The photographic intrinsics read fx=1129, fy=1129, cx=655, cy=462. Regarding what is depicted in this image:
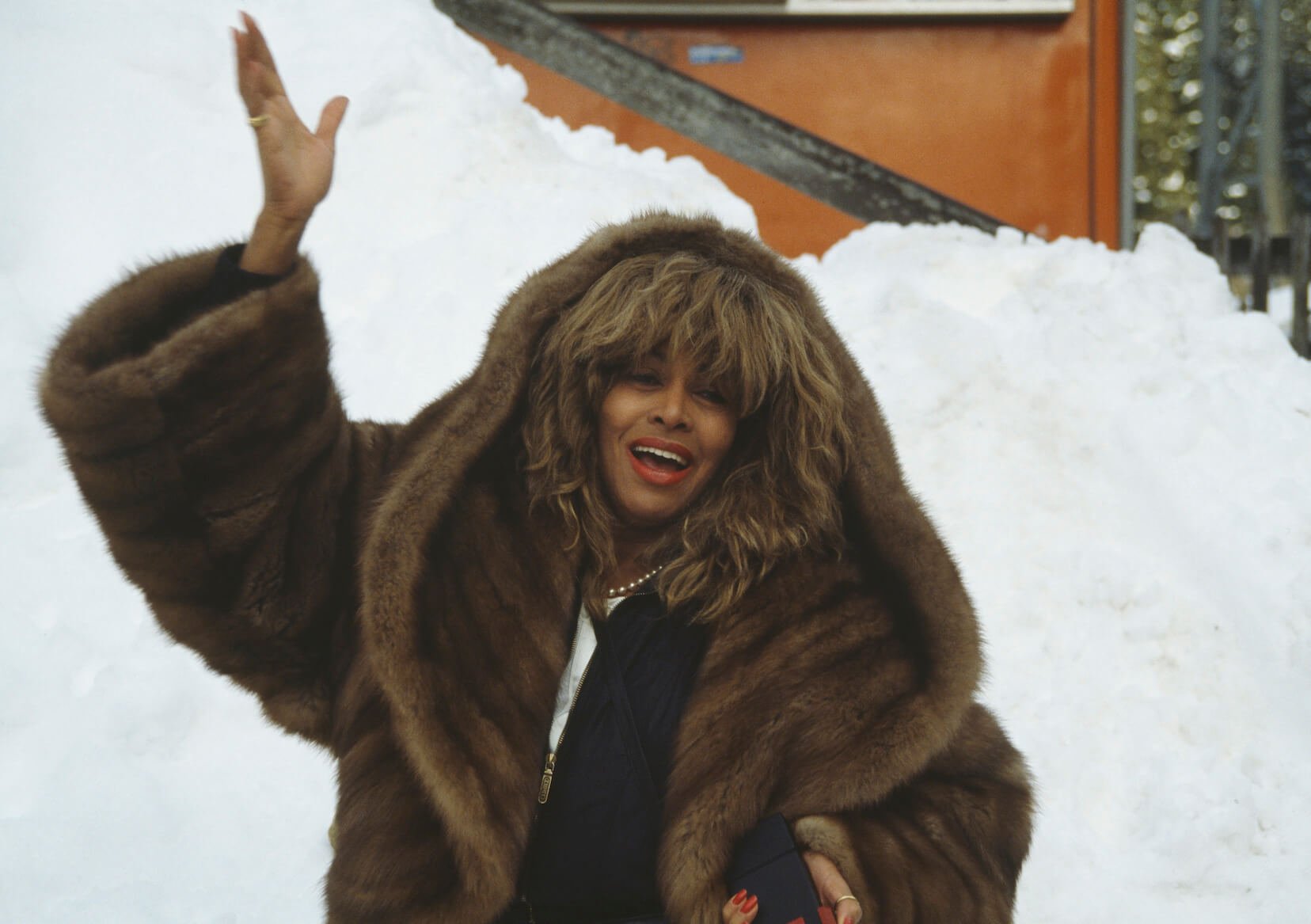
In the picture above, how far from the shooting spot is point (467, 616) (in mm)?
1896

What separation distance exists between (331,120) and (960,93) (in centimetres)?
642

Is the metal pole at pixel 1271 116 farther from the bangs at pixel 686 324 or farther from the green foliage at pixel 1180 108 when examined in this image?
the green foliage at pixel 1180 108

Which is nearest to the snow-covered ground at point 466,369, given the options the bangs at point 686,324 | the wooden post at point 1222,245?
the wooden post at point 1222,245

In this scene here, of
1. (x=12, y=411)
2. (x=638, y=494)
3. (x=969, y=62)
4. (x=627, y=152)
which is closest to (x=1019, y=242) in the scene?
(x=627, y=152)

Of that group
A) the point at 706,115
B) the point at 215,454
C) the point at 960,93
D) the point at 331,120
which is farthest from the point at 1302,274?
the point at 215,454

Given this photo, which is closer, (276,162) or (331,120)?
(276,162)

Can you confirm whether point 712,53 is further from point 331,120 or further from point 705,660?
point 705,660

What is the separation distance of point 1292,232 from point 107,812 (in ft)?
21.3

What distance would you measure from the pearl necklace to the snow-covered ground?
4.61 feet

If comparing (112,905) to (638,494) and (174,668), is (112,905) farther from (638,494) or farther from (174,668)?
(638,494)

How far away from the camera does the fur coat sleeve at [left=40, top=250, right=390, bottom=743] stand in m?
1.64

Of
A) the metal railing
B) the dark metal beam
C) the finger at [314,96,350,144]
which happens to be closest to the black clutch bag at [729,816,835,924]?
the finger at [314,96,350,144]

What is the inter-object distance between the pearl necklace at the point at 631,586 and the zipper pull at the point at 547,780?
31 centimetres

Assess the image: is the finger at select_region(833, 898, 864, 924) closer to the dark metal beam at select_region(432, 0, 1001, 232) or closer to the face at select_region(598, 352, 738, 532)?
the face at select_region(598, 352, 738, 532)
